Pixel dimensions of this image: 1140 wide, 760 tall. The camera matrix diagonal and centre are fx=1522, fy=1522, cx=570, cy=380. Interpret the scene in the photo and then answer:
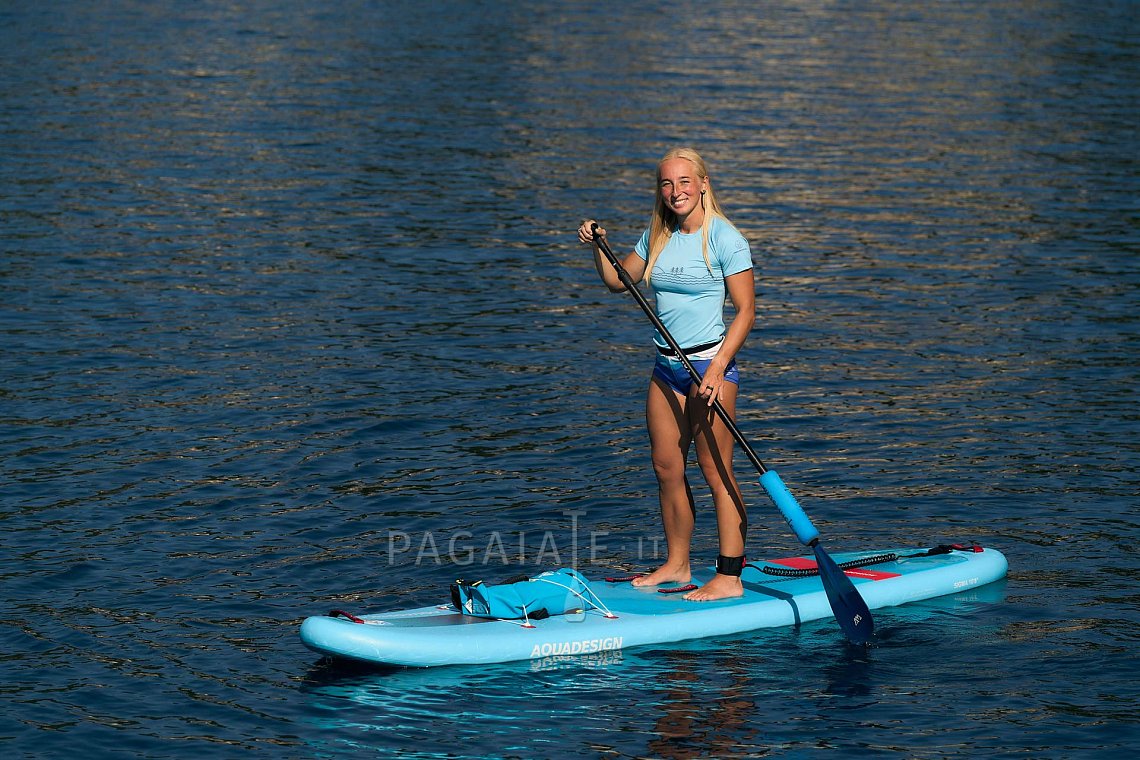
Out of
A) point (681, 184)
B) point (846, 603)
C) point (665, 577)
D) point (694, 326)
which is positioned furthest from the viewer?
point (665, 577)

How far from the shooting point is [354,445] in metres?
13.0

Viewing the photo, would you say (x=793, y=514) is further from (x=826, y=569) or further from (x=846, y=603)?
(x=846, y=603)

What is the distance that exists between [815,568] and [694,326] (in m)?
2.17

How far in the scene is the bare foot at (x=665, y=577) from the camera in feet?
32.0

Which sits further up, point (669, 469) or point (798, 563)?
point (669, 469)

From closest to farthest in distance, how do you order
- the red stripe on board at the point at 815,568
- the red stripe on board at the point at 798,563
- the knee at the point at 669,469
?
the knee at the point at 669,469
the red stripe on board at the point at 815,568
the red stripe on board at the point at 798,563

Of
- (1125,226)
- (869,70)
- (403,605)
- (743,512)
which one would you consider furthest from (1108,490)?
(869,70)

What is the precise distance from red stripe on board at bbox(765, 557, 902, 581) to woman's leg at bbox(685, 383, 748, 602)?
0.79 meters

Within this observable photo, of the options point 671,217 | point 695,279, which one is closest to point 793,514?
point 695,279

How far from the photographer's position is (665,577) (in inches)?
384

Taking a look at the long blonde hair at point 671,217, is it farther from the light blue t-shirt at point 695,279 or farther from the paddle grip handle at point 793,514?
the paddle grip handle at point 793,514

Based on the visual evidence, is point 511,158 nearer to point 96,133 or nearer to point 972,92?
point 96,133

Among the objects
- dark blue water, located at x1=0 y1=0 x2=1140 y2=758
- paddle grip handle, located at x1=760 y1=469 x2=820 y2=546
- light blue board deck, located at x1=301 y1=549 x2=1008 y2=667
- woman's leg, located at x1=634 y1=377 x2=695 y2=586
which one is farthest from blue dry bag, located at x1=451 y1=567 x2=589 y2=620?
paddle grip handle, located at x1=760 y1=469 x2=820 y2=546

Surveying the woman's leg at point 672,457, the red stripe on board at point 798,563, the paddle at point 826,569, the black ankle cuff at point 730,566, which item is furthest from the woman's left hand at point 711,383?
the red stripe on board at point 798,563
